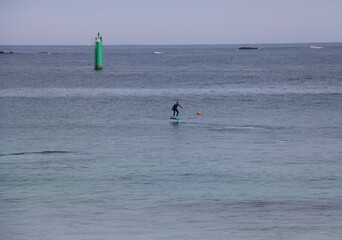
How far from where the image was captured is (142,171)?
125ft

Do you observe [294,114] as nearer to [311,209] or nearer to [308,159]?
[308,159]

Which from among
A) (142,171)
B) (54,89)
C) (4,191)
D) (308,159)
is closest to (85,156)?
(142,171)

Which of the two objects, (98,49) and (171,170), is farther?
(98,49)

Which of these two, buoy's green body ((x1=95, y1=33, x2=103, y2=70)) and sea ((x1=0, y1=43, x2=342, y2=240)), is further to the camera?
buoy's green body ((x1=95, y1=33, x2=103, y2=70))

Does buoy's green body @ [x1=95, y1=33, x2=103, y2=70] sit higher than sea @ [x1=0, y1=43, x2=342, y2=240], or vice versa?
buoy's green body @ [x1=95, y1=33, x2=103, y2=70]

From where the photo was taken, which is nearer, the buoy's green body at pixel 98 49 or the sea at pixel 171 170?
the sea at pixel 171 170

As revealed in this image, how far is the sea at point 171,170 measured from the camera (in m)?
27.4

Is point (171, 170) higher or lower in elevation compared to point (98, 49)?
lower

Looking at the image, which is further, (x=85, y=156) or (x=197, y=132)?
(x=197, y=132)

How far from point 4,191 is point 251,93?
58420mm

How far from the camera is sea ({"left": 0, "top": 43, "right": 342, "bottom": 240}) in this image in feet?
89.9

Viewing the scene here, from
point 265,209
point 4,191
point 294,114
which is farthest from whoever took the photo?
point 294,114

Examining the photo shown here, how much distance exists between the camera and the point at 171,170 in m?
38.4

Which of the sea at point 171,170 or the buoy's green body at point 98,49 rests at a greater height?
the buoy's green body at point 98,49
